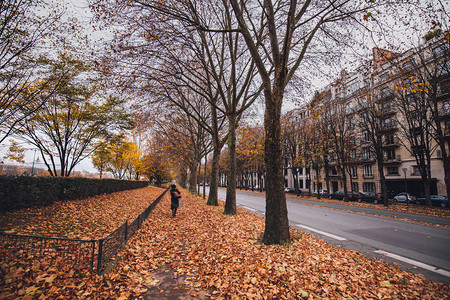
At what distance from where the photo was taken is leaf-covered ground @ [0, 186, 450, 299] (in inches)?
128

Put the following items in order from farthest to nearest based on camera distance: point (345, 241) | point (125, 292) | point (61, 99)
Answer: point (61, 99) < point (345, 241) < point (125, 292)

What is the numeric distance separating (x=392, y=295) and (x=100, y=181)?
49.9 ft

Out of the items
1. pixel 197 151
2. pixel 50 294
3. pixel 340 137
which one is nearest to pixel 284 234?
pixel 50 294

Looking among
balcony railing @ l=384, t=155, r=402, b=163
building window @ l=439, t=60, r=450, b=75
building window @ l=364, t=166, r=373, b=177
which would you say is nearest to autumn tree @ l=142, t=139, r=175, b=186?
building window @ l=439, t=60, r=450, b=75

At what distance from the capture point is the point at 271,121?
221 inches

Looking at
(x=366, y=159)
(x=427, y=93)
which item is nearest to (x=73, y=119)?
(x=427, y=93)

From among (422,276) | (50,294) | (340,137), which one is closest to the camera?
(50,294)

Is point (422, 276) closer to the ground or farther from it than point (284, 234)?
closer to the ground

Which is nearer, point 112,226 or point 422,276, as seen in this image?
point 422,276

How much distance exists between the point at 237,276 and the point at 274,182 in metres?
2.57

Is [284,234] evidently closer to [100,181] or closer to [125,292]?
[125,292]

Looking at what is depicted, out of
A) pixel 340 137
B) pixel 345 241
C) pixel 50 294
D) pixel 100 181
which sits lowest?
pixel 345 241

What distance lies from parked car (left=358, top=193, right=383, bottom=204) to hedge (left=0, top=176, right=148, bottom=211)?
103ft

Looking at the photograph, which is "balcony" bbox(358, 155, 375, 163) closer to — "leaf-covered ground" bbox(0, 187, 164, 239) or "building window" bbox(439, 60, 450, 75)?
"building window" bbox(439, 60, 450, 75)
